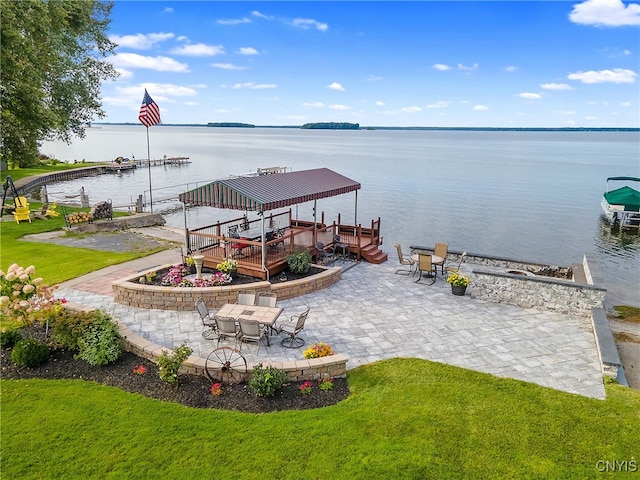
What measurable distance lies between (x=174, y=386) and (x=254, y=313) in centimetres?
230

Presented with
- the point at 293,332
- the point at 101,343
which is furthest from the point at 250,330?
the point at 101,343

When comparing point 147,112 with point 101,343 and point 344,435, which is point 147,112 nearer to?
point 101,343

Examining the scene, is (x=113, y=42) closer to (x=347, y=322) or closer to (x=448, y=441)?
(x=347, y=322)

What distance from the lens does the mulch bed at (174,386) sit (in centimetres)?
670

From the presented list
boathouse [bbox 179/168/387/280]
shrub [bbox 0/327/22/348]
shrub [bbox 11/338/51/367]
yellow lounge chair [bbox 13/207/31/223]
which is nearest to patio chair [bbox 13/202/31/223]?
yellow lounge chair [bbox 13/207/31/223]

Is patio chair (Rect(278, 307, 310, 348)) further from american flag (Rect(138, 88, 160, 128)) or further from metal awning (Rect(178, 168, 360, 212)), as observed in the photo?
american flag (Rect(138, 88, 160, 128))

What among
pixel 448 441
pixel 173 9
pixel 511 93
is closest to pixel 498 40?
pixel 511 93

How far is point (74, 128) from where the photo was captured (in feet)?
86.5

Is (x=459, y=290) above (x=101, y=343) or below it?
below

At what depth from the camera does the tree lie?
15.5 meters

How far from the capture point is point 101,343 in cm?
775

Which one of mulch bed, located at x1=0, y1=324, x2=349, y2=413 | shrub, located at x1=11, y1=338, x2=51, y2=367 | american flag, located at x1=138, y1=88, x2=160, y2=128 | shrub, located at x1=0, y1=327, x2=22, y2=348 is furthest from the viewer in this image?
american flag, located at x1=138, y1=88, x2=160, y2=128

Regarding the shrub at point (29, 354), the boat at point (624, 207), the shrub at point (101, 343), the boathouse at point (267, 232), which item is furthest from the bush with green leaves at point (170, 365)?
the boat at point (624, 207)

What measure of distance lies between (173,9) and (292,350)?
20922mm
